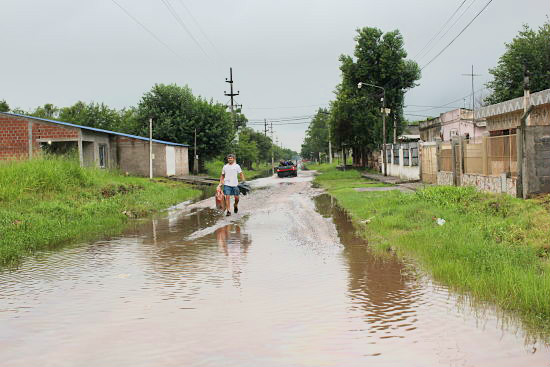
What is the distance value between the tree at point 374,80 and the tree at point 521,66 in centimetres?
726

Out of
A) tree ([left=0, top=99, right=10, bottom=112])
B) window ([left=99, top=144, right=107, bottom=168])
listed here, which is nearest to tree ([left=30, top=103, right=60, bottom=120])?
tree ([left=0, top=99, right=10, bottom=112])

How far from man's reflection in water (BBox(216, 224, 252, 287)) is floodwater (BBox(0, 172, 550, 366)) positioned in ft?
0.24

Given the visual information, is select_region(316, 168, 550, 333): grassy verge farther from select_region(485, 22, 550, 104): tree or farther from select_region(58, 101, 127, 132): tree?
select_region(58, 101, 127, 132): tree

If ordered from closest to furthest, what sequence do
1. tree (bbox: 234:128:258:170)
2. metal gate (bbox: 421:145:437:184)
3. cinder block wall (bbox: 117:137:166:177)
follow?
1. metal gate (bbox: 421:145:437:184)
2. cinder block wall (bbox: 117:137:166:177)
3. tree (bbox: 234:128:258:170)

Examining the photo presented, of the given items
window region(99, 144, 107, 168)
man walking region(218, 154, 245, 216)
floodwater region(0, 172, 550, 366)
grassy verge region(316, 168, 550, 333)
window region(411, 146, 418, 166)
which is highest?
window region(99, 144, 107, 168)

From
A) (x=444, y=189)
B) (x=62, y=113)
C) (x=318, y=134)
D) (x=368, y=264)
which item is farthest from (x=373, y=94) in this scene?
(x=318, y=134)

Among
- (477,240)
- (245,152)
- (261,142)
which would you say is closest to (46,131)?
(477,240)

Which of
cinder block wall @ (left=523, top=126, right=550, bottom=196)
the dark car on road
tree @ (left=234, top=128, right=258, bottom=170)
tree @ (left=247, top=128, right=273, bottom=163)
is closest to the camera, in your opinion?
cinder block wall @ (left=523, top=126, right=550, bottom=196)

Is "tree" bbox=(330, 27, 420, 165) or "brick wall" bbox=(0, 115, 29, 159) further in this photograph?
"tree" bbox=(330, 27, 420, 165)

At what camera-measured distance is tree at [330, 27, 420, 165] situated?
47219 millimetres

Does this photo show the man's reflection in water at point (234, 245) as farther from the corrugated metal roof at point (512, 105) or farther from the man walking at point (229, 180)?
the corrugated metal roof at point (512, 105)

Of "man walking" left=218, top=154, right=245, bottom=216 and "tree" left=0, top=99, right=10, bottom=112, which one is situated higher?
"tree" left=0, top=99, right=10, bottom=112

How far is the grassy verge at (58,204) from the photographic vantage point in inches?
425

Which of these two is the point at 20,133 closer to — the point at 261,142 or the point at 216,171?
the point at 216,171
